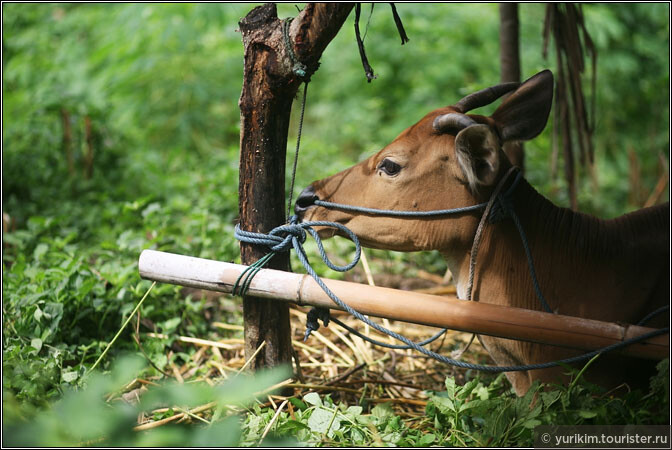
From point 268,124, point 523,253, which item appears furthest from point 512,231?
point 268,124

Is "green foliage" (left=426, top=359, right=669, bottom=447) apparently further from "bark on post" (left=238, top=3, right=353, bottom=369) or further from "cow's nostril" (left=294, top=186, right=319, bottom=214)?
"cow's nostril" (left=294, top=186, right=319, bottom=214)

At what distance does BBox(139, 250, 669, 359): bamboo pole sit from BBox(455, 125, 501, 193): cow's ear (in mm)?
576

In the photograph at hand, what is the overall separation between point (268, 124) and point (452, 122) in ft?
2.71

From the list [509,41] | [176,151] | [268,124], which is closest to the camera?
[268,124]

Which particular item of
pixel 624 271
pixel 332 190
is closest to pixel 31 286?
pixel 332 190

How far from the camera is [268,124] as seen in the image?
2.43 meters

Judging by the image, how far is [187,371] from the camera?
310cm

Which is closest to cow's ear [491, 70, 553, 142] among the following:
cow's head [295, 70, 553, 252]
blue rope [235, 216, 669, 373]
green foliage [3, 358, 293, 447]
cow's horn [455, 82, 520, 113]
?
cow's head [295, 70, 553, 252]

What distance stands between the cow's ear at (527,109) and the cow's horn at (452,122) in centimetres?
30

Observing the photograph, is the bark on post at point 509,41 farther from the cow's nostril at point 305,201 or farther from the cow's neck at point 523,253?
the cow's nostril at point 305,201

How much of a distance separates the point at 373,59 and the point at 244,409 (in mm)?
6862

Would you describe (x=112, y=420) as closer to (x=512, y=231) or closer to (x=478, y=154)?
(x=478, y=154)

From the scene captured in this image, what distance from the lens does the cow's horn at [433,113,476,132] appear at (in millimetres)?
2531

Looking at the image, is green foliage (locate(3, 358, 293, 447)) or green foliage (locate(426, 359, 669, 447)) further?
green foliage (locate(426, 359, 669, 447))
